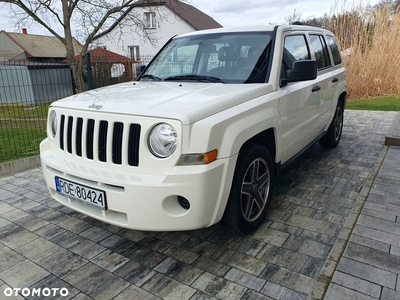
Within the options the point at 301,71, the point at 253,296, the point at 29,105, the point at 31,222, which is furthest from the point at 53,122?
the point at 29,105

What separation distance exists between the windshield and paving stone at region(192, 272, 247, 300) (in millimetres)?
1775

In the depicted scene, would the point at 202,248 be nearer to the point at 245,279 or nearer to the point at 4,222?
the point at 245,279

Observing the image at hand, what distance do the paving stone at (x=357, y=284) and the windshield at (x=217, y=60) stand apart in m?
1.78

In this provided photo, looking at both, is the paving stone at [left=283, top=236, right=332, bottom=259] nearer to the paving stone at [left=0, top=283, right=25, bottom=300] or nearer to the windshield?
the windshield

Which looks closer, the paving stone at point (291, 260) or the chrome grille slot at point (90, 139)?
the paving stone at point (291, 260)

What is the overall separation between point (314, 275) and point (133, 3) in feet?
42.8

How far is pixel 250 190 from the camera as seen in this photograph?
9.19 ft

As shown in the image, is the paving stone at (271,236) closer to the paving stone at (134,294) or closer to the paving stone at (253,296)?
the paving stone at (253,296)

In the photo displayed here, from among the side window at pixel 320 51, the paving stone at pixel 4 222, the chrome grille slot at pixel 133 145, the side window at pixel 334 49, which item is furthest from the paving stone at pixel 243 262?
the side window at pixel 334 49

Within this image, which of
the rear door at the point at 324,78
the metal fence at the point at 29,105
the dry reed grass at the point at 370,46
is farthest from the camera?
the dry reed grass at the point at 370,46

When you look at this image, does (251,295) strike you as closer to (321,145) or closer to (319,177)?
(319,177)

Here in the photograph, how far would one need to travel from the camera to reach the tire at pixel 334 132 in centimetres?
523

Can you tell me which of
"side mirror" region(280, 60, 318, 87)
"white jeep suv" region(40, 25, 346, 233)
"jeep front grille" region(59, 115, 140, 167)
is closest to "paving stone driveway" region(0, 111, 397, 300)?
"white jeep suv" region(40, 25, 346, 233)

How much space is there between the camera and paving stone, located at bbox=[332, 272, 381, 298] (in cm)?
212
